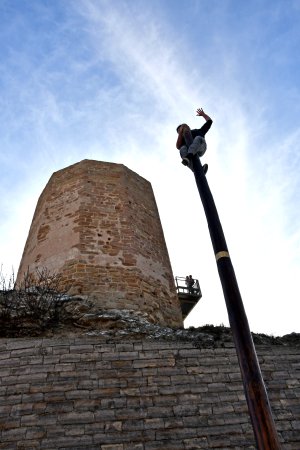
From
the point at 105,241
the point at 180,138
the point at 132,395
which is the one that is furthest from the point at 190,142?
the point at 105,241

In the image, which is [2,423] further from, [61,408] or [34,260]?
[34,260]

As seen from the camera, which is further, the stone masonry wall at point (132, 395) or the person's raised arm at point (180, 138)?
the stone masonry wall at point (132, 395)

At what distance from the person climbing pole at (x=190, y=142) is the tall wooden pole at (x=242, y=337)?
135mm

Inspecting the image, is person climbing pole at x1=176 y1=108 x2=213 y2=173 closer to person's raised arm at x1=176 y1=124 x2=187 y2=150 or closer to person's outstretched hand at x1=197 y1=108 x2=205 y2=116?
person's raised arm at x1=176 y1=124 x2=187 y2=150

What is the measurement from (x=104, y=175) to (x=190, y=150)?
273 inches

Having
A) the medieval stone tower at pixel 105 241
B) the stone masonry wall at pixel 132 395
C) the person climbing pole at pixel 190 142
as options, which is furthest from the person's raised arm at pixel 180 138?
the medieval stone tower at pixel 105 241

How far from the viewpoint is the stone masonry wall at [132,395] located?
464cm

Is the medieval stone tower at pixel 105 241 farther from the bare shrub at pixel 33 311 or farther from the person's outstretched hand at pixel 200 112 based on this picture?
the person's outstretched hand at pixel 200 112

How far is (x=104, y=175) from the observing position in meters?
10.8

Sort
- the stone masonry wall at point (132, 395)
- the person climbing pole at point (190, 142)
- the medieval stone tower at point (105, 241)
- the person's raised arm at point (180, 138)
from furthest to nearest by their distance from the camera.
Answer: the medieval stone tower at point (105, 241), the stone masonry wall at point (132, 395), the person's raised arm at point (180, 138), the person climbing pole at point (190, 142)

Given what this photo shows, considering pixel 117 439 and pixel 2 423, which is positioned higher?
pixel 2 423

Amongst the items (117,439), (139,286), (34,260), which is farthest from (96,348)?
(34,260)

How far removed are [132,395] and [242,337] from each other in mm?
2597

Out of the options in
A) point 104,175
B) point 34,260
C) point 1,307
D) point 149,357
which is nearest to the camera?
Result: point 149,357
